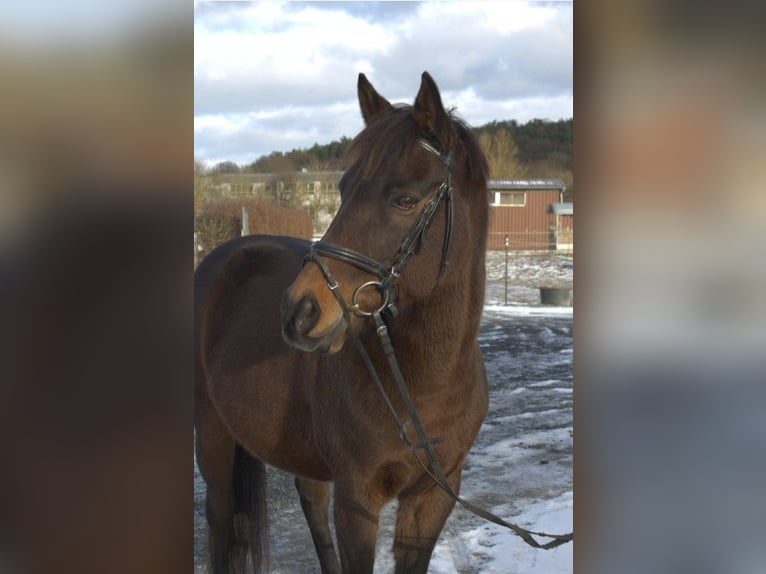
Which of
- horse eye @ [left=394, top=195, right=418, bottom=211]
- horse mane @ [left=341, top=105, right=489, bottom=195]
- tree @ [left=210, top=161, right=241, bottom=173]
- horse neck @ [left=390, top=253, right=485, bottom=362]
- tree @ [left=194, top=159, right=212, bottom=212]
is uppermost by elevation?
tree @ [left=210, top=161, right=241, bottom=173]

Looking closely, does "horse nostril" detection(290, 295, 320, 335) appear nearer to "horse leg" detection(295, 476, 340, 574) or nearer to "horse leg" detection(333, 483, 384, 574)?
"horse leg" detection(333, 483, 384, 574)

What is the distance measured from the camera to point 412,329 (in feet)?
6.72

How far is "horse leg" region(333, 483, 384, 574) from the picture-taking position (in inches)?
83.2

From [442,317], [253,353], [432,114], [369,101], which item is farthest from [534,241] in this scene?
[432,114]

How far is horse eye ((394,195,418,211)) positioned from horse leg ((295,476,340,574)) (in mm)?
1887

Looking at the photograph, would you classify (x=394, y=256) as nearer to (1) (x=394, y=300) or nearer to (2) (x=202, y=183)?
(1) (x=394, y=300)

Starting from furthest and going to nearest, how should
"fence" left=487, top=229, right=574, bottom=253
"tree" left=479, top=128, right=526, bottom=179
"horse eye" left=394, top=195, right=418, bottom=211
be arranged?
"fence" left=487, top=229, right=574, bottom=253
"tree" left=479, top=128, right=526, bottom=179
"horse eye" left=394, top=195, right=418, bottom=211

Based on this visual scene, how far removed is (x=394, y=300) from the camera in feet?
6.18

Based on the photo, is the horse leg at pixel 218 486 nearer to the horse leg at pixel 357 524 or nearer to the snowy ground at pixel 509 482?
the snowy ground at pixel 509 482
